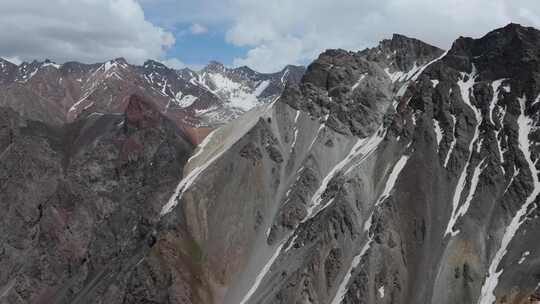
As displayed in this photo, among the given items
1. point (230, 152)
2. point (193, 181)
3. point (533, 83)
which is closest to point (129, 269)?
Result: point (193, 181)

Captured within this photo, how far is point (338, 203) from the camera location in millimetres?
123500

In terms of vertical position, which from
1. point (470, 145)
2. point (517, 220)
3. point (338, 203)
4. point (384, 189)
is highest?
point (470, 145)

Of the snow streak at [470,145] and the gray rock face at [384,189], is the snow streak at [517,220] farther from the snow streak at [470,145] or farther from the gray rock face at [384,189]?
the snow streak at [470,145]

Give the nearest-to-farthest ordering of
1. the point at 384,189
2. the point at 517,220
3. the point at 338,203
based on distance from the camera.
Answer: the point at 517,220 → the point at 338,203 → the point at 384,189

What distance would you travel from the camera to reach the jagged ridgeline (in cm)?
11281

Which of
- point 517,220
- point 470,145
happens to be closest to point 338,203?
point 470,145

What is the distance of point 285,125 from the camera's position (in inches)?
5999

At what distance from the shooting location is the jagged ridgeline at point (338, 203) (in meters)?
113

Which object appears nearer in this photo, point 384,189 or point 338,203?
point 338,203

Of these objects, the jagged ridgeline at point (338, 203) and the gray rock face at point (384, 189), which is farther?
the jagged ridgeline at point (338, 203)

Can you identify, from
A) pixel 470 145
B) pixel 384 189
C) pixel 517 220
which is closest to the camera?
pixel 517 220

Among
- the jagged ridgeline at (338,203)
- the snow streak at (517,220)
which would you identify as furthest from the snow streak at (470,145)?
the snow streak at (517,220)

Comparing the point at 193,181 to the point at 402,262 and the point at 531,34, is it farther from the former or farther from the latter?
the point at 531,34

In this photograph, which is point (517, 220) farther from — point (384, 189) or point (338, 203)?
point (338, 203)
